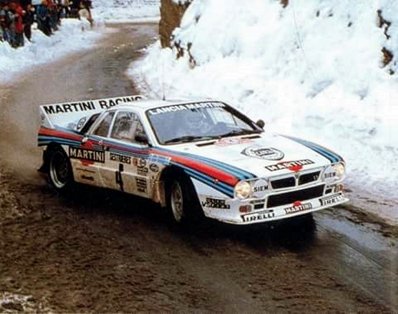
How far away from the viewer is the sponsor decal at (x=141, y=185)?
8570 millimetres

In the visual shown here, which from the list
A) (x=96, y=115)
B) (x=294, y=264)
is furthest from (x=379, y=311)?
(x=96, y=115)

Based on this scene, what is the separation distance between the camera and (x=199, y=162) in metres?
7.86

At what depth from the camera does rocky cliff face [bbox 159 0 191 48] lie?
2459 centimetres

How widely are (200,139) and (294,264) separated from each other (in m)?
2.10

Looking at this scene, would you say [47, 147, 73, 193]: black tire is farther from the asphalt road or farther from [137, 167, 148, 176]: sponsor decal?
[137, 167, 148, 176]: sponsor decal

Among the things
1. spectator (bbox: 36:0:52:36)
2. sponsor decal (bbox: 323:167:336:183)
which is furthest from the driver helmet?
spectator (bbox: 36:0:52:36)

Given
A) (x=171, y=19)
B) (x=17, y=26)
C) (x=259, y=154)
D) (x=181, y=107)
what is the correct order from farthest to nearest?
(x=17, y=26) < (x=171, y=19) < (x=181, y=107) < (x=259, y=154)

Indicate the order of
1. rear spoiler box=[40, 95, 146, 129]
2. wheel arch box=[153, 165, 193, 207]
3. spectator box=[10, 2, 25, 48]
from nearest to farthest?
wheel arch box=[153, 165, 193, 207] → rear spoiler box=[40, 95, 146, 129] → spectator box=[10, 2, 25, 48]

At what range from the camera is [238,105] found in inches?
634

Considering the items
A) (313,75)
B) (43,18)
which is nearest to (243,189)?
(313,75)

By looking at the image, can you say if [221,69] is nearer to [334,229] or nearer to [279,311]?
[334,229]

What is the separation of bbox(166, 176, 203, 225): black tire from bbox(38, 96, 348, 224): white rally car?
1 cm

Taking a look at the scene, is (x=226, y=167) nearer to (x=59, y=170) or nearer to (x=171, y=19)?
(x=59, y=170)

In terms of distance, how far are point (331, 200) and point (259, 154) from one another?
34.8 inches
